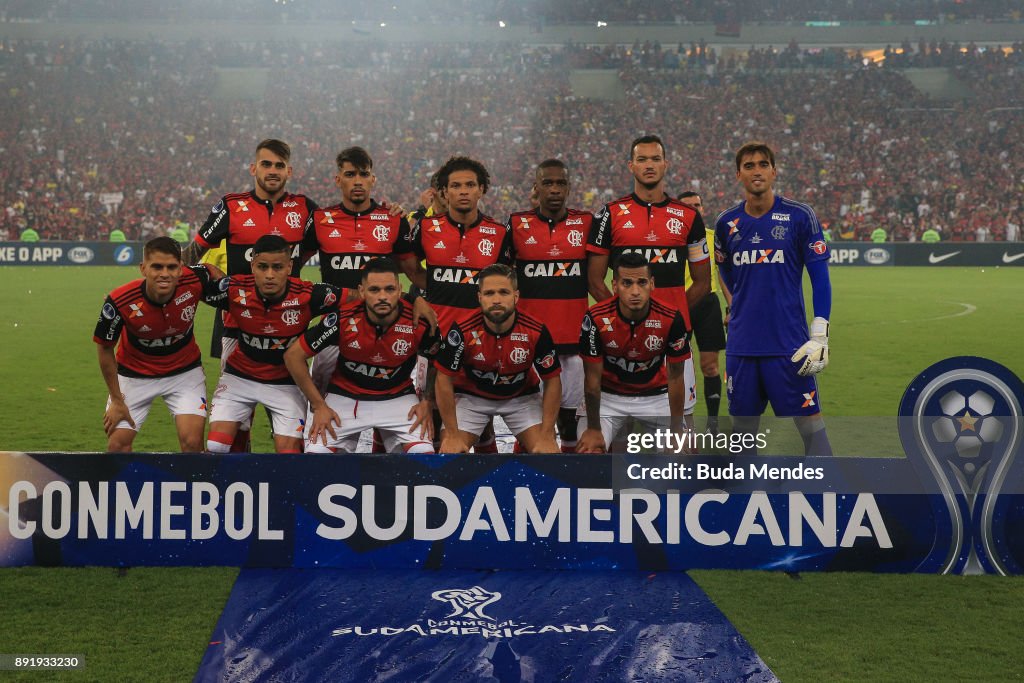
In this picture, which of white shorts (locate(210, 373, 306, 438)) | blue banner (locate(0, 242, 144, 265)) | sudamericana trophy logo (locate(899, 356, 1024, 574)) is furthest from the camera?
blue banner (locate(0, 242, 144, 265))

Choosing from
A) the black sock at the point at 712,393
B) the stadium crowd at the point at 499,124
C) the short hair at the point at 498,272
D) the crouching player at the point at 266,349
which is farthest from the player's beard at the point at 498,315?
the stadium crowd at the point at 499,124

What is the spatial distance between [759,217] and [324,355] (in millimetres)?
2619

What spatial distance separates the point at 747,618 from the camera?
14.0 ft

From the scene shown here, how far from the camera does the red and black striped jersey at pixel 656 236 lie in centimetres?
Answer: 602

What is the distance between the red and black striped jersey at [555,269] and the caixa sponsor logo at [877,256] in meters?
24.0

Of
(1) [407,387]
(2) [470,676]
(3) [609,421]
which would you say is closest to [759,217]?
(3) [609,421]

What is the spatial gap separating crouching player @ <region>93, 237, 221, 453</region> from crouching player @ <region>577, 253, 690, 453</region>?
2182 millimetres

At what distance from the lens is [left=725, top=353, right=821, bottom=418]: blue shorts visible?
5.42m

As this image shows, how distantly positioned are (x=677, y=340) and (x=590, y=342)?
50 cm

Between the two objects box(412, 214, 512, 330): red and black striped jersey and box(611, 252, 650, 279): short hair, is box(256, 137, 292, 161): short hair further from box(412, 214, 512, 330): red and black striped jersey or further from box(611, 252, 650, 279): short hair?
box(611, 252, 650, 279): short hair

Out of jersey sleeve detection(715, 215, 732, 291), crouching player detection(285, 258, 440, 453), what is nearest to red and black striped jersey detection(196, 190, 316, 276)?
crouching player detection(285, 258, 440, 453)

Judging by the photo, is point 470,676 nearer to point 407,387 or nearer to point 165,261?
point 407,387

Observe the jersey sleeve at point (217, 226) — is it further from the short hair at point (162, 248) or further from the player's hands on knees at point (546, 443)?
the player's hands on knees at point (546, 443)

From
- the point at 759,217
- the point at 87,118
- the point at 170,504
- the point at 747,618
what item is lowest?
the point at 747,618
